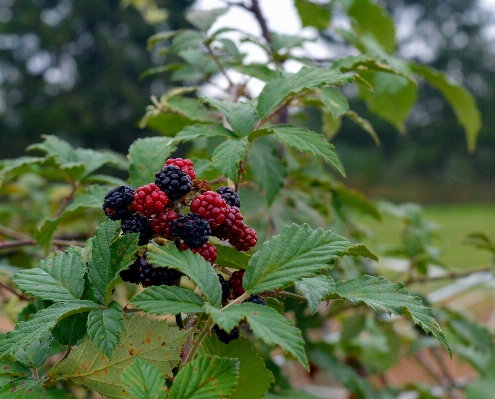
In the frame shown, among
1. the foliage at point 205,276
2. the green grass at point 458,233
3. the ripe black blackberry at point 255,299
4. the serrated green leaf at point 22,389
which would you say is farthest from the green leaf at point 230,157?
the green grass at point 458,233

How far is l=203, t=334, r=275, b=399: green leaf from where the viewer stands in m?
0.41

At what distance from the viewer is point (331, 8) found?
1.10 meters

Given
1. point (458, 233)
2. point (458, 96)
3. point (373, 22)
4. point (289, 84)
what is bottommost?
point (458, 233)

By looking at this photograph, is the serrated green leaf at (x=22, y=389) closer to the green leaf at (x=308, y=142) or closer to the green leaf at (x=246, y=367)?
the green leaf at (x=246, y=367)

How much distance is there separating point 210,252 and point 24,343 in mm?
Answer: 146

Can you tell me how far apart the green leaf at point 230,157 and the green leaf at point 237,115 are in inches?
0.9

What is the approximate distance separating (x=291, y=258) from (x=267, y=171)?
0.31 m

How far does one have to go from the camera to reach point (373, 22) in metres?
1.16

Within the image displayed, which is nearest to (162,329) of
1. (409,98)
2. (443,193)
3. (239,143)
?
(239,143)

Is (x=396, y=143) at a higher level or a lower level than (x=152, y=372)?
lower

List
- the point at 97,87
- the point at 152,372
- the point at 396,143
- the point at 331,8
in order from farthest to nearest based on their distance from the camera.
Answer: the point at 396,143 < the point at 97,87 < the point at 331,8 < the point at 152,372

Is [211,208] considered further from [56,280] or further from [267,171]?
[267,171]

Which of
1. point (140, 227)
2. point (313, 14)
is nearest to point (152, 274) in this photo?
point (140, 227)

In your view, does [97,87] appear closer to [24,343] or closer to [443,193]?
[443,193]
